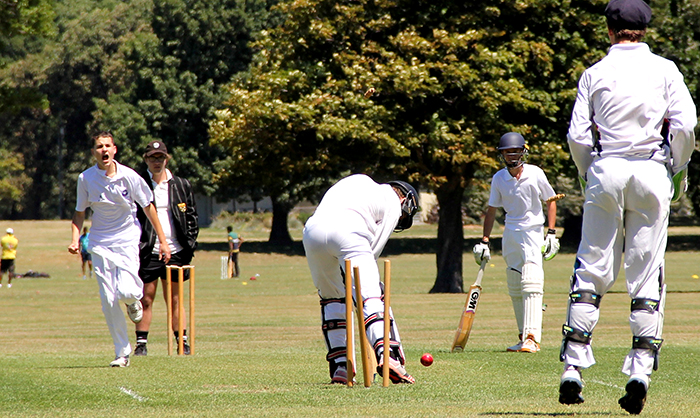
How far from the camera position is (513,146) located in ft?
36.8

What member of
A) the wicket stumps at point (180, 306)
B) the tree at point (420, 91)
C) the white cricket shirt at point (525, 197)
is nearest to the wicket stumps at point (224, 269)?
the tree at point (420, 91)

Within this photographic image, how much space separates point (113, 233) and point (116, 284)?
50 cm

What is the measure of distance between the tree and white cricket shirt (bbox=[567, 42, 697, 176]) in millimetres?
18095

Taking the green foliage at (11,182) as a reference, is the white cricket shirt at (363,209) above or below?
above

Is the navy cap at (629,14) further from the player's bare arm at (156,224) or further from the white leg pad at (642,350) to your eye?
the player's bare arm at (156,224)

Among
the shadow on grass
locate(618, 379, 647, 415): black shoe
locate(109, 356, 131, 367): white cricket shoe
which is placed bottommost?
the shadow on grass

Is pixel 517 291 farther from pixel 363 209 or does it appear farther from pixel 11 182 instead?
pixel 11 182

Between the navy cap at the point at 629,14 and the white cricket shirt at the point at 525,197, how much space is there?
5.41 m

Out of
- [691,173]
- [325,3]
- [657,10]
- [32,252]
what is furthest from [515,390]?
[32,252]

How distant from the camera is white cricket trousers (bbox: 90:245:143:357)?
9.41 metres

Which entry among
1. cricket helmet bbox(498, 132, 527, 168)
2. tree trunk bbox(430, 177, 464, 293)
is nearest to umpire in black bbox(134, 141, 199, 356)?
cricket helmet bbox(498, 132, 527, 168)

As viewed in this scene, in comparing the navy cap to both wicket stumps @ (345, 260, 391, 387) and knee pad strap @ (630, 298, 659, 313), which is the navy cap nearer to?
knee pad strap @ (630, 298, 659, 313)

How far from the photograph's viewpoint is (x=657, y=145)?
19.0 feet

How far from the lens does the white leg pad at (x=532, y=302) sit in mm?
11023
